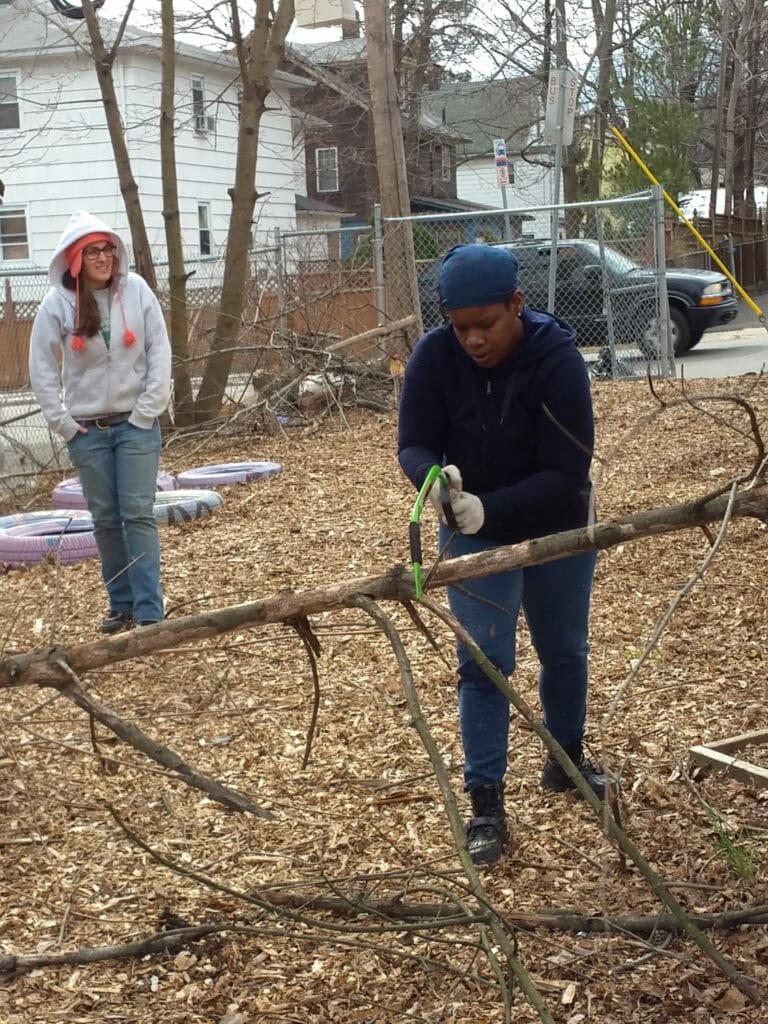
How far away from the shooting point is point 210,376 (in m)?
11.5

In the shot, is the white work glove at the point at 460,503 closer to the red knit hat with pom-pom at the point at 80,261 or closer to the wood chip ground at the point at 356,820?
the wood chip ground at the point at 356,820

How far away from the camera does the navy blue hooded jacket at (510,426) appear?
346cm

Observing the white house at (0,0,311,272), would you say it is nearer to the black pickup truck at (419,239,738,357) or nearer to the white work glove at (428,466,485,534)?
the black pickup truck at (419,239,738,357)

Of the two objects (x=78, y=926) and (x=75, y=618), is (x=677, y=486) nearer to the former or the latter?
(x=75, y=618)

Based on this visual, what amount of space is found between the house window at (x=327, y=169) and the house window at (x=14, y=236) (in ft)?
48.4

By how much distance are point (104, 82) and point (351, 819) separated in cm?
898

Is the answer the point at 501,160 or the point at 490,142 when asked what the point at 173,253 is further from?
the point at 490,142

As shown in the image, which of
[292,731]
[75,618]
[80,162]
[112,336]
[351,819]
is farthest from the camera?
[80,162]

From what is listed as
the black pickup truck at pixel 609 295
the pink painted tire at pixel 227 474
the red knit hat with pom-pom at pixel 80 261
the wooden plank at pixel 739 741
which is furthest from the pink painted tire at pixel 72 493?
the wooden plank at pixel 739 741

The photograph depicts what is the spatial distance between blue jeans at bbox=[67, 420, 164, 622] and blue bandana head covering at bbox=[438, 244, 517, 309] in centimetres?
282

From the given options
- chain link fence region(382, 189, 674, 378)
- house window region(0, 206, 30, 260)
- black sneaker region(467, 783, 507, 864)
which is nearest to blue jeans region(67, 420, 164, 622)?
black sneaker region(467, 783, 507, 864)

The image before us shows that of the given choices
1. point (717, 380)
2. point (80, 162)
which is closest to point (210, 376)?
point (717, 380)

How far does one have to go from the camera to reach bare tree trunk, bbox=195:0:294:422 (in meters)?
11.3

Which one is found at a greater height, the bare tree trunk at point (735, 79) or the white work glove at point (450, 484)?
the bare tree trunk at point (735, 79)
